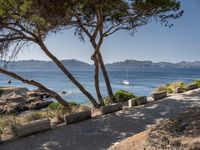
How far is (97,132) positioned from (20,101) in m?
25.1

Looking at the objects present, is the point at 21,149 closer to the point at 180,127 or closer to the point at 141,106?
the point at 180,127

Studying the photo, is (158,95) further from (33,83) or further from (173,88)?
(33,83)

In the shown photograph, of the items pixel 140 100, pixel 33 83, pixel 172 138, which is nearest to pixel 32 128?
pixel 33 83

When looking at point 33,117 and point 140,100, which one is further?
point 140,100

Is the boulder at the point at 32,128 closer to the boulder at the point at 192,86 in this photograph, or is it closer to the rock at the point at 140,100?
the rock at the point at 140,100

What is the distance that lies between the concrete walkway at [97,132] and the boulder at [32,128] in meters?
0.20

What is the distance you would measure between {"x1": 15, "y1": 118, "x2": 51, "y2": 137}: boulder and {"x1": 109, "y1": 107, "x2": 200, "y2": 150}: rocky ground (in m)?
3.17

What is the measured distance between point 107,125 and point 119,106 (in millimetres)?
2204

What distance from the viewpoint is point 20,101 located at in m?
30.6

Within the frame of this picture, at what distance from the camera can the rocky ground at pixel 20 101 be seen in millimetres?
25062

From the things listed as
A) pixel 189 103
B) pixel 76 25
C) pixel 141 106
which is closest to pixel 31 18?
pixel 76 25

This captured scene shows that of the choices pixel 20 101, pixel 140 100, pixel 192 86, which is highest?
pixel 192 86

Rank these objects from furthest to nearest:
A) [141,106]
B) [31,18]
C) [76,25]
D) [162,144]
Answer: [76,25] < [141,106] < [31,18] < [162,144]

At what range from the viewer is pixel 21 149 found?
618 centimetres
